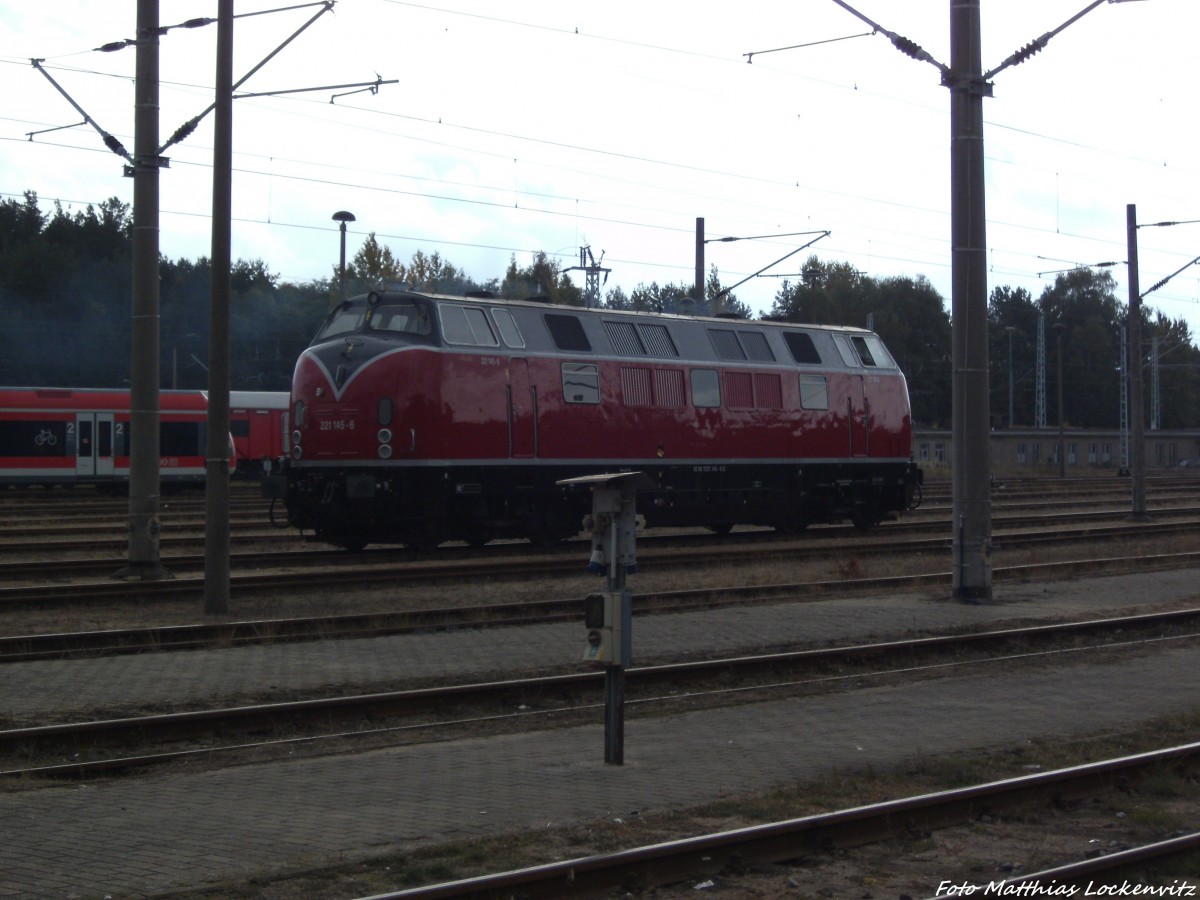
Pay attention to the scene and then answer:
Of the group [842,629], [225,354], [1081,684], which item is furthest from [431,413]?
[1081,684]

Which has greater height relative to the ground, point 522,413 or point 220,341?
point 220,341

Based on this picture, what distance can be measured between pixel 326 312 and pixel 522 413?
4543cm

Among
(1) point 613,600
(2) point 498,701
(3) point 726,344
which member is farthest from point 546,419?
(1) point 613,600

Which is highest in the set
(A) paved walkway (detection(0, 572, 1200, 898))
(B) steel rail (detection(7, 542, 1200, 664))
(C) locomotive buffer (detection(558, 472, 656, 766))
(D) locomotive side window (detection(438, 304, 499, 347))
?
(D) locomotive side window (detection(438, 304, 499, 347))

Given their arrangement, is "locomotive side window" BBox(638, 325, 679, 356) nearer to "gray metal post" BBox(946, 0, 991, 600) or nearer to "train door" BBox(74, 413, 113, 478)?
"gray metal post" BBox(946, 0, 991, 600)

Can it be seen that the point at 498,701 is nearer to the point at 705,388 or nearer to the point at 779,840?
the point at 779,840

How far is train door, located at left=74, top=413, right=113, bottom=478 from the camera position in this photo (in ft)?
129

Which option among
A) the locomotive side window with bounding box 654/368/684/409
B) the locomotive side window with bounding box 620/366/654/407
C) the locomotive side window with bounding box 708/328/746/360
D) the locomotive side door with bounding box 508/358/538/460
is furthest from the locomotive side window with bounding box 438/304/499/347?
the locomotive side window with bounding box 708/328/746/360

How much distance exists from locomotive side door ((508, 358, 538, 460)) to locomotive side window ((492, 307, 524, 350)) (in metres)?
0.28

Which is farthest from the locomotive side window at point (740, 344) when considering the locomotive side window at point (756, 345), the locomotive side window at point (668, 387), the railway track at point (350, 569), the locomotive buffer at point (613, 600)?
the locomotive buffer at point (613, 600)

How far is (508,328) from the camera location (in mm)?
21562

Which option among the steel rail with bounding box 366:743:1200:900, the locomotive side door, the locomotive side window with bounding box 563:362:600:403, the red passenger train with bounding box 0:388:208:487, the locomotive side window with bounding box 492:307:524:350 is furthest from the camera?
the red passenger train with bounding box 0:388:208:487

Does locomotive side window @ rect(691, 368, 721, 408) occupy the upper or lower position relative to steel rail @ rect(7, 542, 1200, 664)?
upper

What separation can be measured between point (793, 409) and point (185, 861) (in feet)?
66.4
